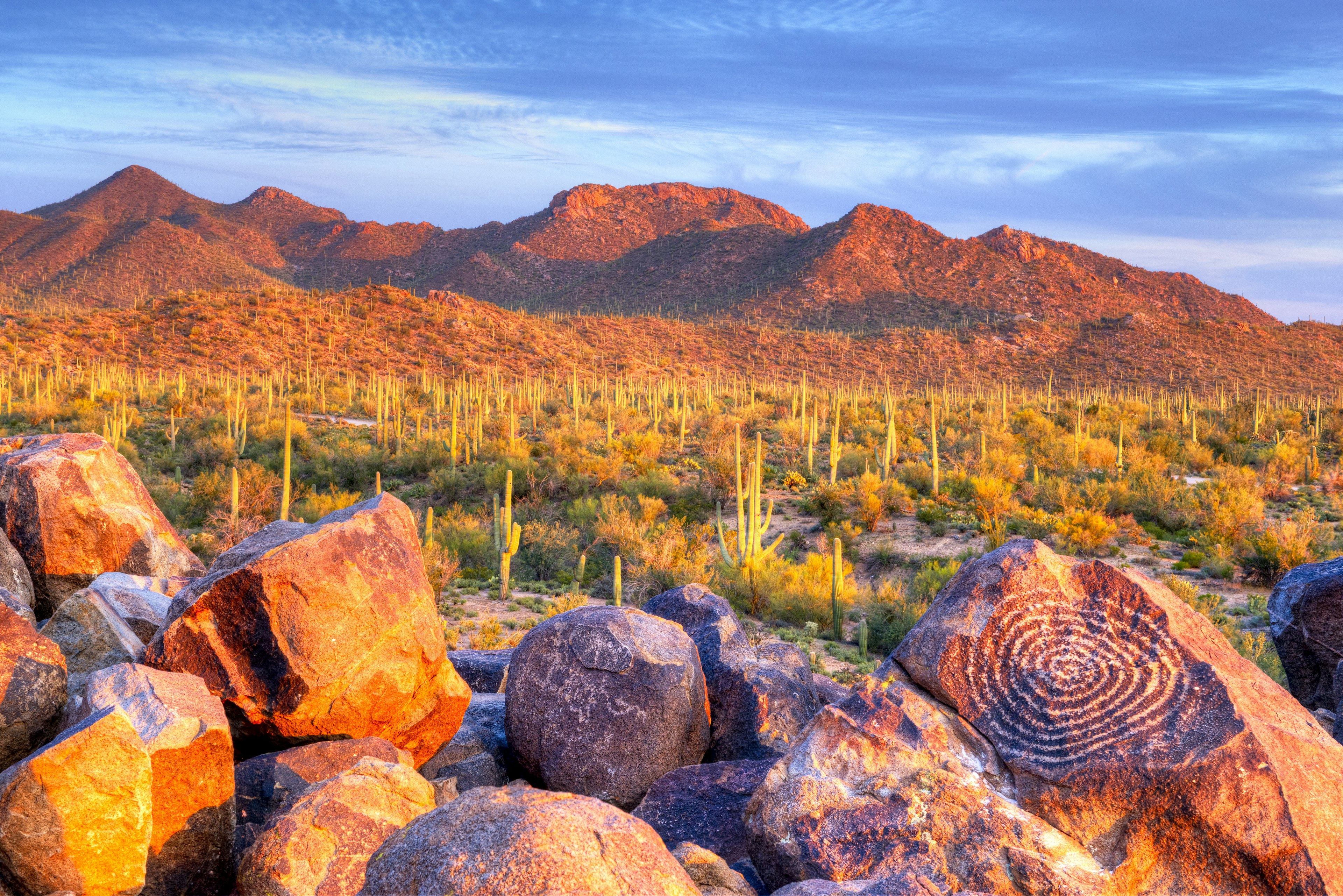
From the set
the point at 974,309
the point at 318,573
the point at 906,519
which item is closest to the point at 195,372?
the point at 906,519

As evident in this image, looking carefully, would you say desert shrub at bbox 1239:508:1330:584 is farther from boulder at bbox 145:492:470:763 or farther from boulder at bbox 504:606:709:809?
boulder at bbox 145:492:470:763

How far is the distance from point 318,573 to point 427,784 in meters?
1.40

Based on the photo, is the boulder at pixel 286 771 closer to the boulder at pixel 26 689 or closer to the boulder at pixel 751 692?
the boulder at pixel 26 689

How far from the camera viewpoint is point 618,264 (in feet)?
307

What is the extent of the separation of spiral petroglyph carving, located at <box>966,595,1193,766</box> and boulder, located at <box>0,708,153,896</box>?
3896 mm

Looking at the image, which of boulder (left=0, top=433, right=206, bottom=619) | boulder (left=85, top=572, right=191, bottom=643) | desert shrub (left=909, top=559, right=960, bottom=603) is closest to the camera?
boulder (left=85, top=572, right=191, bottom=643)

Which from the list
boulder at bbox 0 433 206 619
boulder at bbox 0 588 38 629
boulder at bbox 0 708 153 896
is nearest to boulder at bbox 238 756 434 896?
boulder at bbox 0 708 153 896

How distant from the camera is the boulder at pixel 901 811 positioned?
392 centimetres

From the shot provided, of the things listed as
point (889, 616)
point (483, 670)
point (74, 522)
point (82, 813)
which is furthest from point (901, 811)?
point (889, 616)

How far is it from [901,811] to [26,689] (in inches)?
174

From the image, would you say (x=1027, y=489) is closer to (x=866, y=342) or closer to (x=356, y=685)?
(x=356, y=685)

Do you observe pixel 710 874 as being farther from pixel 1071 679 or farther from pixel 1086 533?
pixel 1086 533

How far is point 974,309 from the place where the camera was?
75.2 meters

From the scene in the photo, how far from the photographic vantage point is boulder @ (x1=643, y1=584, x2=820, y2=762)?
6285mm
